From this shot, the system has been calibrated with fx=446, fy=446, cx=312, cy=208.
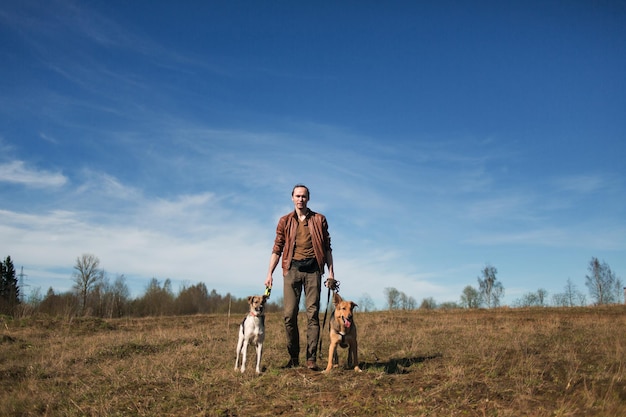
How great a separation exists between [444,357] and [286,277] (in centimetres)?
402

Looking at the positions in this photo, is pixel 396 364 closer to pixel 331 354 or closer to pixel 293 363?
pixel 331 354

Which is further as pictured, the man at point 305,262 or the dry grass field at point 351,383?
the man at point 305,262

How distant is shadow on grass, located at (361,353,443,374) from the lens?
7988mm

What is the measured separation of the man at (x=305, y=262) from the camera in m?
7.62

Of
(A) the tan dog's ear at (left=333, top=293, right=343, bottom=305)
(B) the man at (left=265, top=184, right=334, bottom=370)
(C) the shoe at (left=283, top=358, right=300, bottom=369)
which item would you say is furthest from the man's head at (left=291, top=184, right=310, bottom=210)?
(C) the shoe at (left=283, top=358, right=300, bottom=369)

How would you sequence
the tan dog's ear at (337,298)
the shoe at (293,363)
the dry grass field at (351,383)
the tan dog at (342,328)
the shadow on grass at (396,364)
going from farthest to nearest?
1. the shoe at (293,363)
2. the shadow on grass at (396,364)
3. the tan dog's ear at (337,298)
4. the tan dog at (342,328)
5. the dry grass field at (351,383)

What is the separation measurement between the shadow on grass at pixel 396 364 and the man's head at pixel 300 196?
10.4 ft

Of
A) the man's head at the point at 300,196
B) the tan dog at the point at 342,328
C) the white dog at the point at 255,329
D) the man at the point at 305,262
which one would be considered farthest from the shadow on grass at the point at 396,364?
the man's head at the point at 300,196

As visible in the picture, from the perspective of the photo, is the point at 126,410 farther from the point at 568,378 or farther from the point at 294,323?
the point at 568,378

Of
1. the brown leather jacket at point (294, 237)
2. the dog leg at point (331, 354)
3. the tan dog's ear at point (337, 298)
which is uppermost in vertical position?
the brown leather jacket at point (294, 237)

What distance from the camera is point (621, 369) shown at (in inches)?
277

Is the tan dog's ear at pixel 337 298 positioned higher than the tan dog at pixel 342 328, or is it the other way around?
the tan dog's ear at pixel 337 298

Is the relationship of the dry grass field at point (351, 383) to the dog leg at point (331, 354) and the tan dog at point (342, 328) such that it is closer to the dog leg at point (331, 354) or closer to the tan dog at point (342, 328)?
the dog leg at point (331, 354)

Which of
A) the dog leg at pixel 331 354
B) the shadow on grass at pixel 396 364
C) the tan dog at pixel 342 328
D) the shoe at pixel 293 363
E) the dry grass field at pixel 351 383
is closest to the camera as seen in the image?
the dry grass field at pixel 351 383
